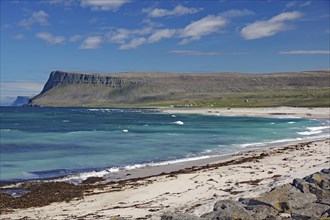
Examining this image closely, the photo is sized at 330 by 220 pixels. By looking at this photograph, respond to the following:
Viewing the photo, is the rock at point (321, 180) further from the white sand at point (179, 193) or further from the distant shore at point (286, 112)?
the distant shore at point (286, 112)

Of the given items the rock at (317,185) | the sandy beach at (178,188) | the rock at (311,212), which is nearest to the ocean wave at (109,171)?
the sandy beach at (178,188)

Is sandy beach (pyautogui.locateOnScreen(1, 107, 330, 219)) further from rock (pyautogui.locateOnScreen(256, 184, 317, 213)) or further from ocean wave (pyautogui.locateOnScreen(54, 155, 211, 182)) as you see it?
rock (pyautogui.locateOnScreen(256, 184, 317, 213))

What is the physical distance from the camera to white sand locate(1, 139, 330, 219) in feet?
47.0

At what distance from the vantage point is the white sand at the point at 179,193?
14336 mm

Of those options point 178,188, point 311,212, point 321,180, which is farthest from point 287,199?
point 178,188

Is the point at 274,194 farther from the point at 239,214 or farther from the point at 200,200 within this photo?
the point at 200,200

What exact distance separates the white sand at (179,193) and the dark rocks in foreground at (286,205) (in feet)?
6.52

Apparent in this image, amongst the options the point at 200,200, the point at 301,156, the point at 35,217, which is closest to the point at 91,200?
the point at 35,217

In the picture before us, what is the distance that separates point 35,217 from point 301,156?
17.3 m

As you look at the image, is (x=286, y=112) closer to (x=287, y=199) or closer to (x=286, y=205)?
(x=287, y=199)

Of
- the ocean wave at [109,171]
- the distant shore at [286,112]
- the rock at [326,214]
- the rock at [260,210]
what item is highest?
the rock at [326,214]

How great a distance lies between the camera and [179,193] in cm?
1709

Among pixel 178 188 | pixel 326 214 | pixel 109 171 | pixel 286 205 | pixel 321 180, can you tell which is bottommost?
pixel 109 171

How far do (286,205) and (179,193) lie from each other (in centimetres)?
668
